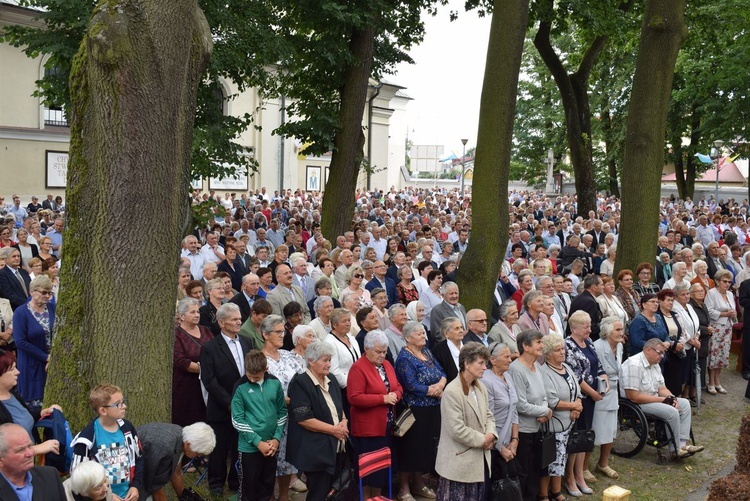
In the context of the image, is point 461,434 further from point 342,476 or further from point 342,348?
point 342,348

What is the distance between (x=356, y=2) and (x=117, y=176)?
11.5m

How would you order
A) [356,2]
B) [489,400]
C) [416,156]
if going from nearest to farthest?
[489,400], [356,2], [416,156]

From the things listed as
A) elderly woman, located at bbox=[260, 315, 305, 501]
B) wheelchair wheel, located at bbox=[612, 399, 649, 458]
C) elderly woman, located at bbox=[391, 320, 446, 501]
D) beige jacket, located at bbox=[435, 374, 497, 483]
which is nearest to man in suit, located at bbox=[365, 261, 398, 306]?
wheelchair wheel, located at bbox=[612, 399, 649, 458]

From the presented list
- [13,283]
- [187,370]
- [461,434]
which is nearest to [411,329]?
[461,434]

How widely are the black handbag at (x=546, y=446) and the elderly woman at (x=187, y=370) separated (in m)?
3.18

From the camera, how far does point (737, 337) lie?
13680 mm

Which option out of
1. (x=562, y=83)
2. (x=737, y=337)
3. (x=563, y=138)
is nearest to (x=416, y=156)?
(x=563, y=138)

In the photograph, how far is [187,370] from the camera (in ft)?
23.6

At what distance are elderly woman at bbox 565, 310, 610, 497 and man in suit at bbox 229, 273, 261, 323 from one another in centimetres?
→ 374

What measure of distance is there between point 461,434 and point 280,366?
1.72m

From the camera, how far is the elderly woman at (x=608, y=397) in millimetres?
8109

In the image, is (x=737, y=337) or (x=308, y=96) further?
(x=308, y=96)

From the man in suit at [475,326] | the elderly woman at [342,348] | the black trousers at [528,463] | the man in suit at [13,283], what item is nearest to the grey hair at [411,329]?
the elderly woman at [342,348]

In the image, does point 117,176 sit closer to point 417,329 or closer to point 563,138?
point 417,329
